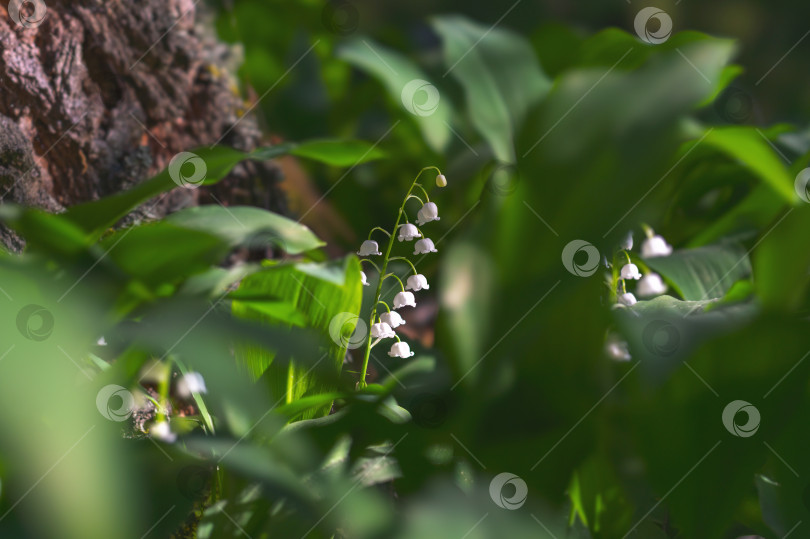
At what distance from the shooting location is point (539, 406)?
1.81 feet

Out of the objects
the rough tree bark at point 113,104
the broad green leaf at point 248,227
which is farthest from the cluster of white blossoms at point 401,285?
the rough tree bark at point 113,104

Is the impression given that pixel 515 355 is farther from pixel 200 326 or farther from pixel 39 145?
pixel 39 145

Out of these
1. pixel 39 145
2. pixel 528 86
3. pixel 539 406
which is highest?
pixel 528 86

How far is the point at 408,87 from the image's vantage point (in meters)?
1.31

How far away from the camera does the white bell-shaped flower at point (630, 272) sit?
76 cm

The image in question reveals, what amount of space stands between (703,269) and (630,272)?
22cm

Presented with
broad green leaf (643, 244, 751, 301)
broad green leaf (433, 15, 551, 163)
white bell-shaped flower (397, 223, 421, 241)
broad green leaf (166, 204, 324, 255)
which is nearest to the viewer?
broad green leaf (166, 204, 324, 255)

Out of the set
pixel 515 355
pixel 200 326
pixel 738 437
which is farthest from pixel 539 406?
pixel 200 326

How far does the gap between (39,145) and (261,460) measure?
0.74 m

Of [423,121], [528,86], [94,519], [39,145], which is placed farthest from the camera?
[423,121]

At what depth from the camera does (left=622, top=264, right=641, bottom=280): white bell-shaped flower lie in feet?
2.50

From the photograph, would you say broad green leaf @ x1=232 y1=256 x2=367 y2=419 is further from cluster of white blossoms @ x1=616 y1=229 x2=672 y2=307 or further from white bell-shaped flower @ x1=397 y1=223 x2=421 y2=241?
cluster of white blossoms @ x1=616 y1=229 x2=672 y2=307

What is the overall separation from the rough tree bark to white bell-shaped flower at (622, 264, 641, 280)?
664 millimetres

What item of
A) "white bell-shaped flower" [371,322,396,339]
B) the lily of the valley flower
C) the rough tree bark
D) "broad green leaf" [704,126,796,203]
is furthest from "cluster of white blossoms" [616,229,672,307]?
the rough tree bark
